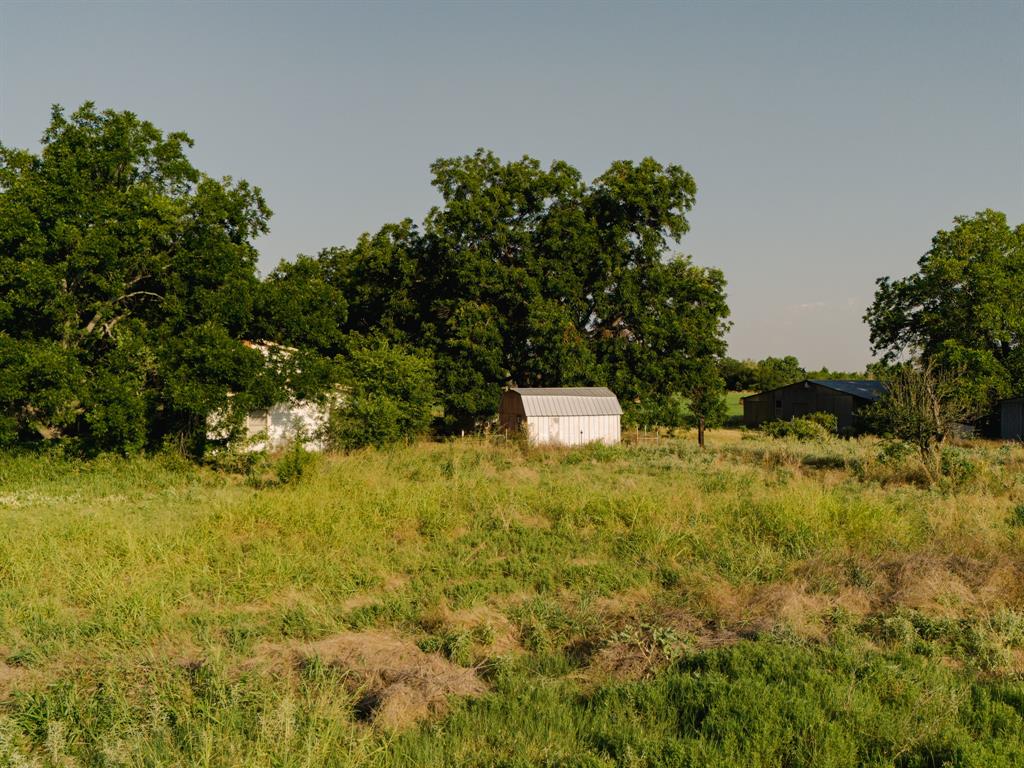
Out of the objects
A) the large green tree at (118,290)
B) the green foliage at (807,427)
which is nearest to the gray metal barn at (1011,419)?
the green foliage at (807,427)

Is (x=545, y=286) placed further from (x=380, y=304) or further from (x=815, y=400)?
(x=815, y=400)

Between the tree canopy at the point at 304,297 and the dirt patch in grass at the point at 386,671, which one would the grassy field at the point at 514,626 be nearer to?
the dirt patch in grass at the point at 386,671

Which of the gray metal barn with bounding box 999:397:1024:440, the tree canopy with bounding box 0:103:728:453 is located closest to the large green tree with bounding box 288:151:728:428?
the tree canopy with bounding box 0:103:728:453

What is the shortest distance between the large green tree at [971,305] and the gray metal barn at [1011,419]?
1.32 m

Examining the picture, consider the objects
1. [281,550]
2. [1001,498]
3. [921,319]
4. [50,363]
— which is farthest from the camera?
[921,319]

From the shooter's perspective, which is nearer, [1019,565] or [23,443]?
[1019,565]

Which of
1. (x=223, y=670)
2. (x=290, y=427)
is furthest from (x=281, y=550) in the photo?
(x=290, y=427)

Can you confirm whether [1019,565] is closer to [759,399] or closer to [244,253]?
[244,253]

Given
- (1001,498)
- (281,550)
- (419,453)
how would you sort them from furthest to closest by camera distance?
(419,453), (1001,498), (281,550)

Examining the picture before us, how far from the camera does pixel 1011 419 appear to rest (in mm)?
33750

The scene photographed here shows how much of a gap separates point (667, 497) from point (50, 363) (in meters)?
15.7

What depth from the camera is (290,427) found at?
25.9 m

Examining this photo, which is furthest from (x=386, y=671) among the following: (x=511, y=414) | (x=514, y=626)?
(x=511, y=414)

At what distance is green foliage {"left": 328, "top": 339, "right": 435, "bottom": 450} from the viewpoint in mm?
24500
